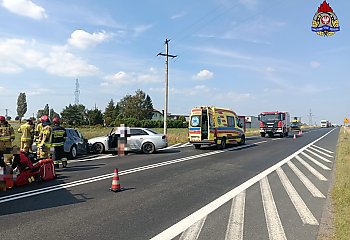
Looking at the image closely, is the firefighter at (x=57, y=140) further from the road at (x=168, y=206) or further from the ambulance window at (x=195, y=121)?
the ambulance window at (x=195, y=121)

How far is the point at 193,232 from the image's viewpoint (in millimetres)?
4969

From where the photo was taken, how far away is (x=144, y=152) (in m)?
17.7

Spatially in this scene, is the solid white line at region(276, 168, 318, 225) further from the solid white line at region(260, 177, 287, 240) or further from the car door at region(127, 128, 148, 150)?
the car door at region(127, 128, 148, 150)

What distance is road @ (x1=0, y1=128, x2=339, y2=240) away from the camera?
4996mm

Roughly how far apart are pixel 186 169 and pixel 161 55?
19.2m

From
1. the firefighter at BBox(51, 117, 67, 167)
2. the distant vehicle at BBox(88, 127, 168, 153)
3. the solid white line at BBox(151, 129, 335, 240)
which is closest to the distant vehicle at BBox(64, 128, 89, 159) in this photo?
the distant vehicle at BBox(88, 127, 168, 153)

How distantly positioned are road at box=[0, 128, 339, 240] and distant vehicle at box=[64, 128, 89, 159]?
426cm

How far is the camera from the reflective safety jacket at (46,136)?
10270 mm

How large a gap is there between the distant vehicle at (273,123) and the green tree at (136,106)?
69.6 m

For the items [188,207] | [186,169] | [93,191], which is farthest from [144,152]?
[188,207]

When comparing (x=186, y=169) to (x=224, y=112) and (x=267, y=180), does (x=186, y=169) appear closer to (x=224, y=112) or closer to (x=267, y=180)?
(x=267, y=180)

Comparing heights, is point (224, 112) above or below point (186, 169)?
above

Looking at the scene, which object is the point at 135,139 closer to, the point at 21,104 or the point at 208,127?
the point at 208,127

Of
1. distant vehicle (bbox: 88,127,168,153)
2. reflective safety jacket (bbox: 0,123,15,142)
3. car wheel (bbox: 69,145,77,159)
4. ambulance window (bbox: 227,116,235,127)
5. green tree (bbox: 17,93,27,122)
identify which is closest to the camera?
reflective safety jacket (bbox: 0,123,15,142)
